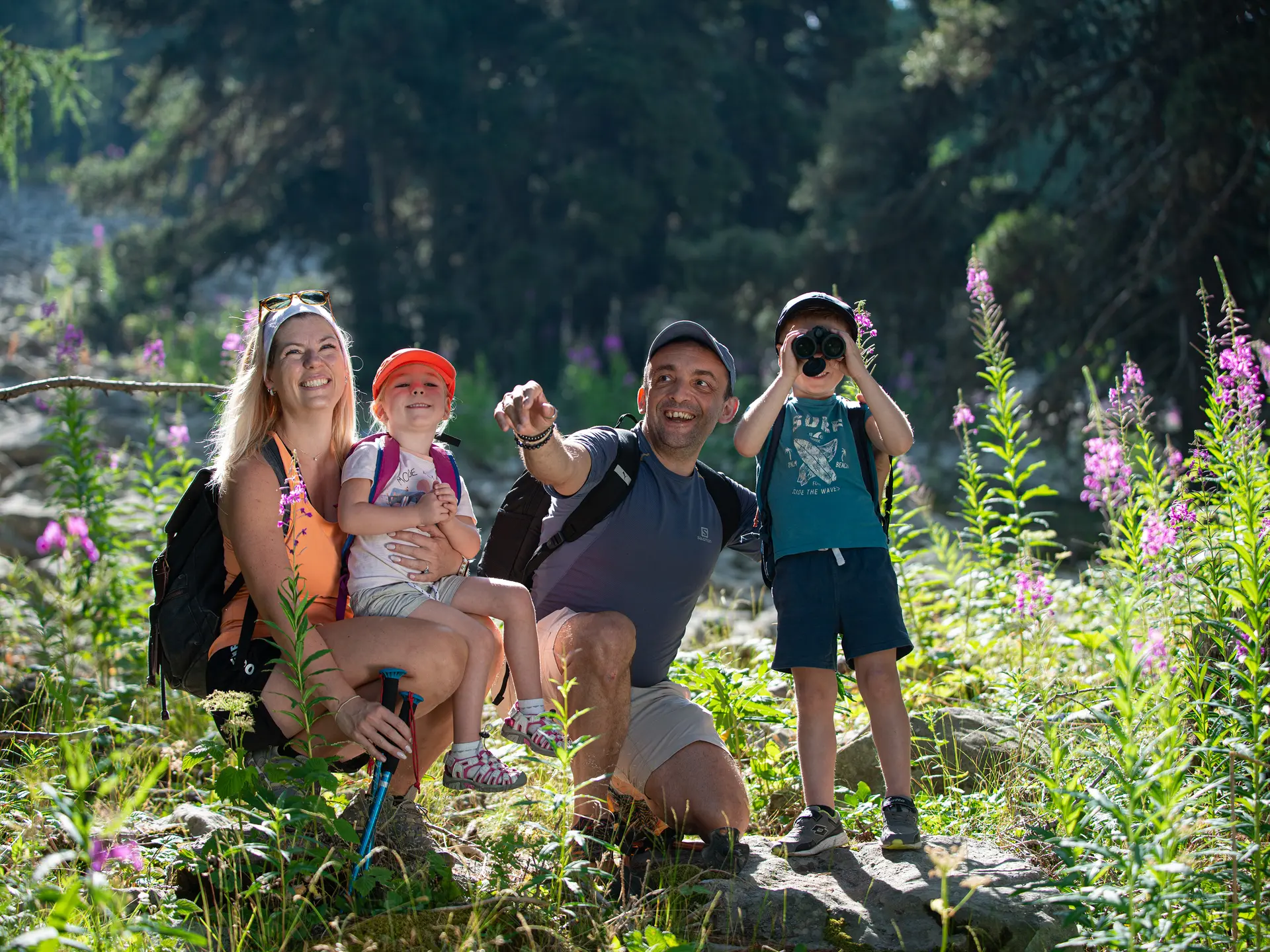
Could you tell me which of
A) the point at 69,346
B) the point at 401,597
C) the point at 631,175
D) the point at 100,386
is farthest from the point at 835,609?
the point at 631,175

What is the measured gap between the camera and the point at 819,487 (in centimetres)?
357

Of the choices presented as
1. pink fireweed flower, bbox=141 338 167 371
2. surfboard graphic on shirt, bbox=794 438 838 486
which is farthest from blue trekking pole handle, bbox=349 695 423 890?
pink fireweed flower, bbox=141 338 167 371

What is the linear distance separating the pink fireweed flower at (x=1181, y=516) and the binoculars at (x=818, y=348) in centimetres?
112

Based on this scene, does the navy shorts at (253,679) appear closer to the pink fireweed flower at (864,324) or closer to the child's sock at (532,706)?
the child's sock at (532,706)

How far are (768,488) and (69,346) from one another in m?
Result: 3.47

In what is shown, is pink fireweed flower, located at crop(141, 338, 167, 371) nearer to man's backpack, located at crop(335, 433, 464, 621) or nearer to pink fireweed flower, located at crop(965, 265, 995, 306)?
man's backpack, located at crop(335, 433, 464, 621)

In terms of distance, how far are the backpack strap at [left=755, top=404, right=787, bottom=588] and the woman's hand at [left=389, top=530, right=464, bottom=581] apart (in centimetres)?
97

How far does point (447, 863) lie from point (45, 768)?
1439mm

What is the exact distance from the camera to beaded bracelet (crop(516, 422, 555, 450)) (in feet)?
11.2

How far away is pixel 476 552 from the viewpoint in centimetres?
347

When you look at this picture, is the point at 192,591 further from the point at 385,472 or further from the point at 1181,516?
the point at 1181,516

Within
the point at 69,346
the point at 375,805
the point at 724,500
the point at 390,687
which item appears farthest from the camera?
the point at 69,346

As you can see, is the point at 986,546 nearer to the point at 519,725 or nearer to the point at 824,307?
the point at 824,307

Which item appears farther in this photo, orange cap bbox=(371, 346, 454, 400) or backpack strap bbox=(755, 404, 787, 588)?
backpack strap bbox=(755, 404, 787, 588)
